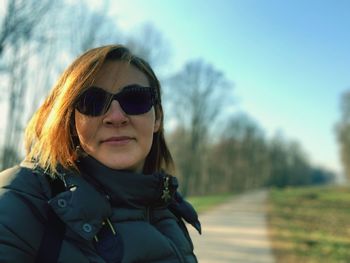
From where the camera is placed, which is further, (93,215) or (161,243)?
(161,243)

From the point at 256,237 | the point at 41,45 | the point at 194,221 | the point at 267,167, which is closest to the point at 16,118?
the point at 41,45

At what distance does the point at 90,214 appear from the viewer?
1384 mm

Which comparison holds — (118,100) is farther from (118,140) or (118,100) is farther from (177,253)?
(177,253)

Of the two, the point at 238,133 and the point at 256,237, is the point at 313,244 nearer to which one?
the point at 256,237

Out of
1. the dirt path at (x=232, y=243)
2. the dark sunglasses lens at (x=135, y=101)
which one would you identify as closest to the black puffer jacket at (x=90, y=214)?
the dark sunglasses lens at (x=135, y=101)

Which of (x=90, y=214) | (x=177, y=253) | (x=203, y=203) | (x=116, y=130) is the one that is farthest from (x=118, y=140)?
(x=203, y=203)

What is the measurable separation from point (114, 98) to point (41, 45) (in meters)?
13.0

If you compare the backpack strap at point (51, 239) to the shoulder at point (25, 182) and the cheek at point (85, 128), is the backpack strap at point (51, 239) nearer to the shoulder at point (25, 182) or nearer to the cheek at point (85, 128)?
the shoulder at point (25, 182)

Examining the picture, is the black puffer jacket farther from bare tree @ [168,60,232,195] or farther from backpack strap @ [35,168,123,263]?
bare tree @ [168,60,232,195]

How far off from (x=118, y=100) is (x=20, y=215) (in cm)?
61

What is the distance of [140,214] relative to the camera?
1593 mm

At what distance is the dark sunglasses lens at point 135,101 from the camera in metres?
1.69

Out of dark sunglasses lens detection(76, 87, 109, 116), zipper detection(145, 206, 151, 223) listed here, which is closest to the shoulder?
dark sunglasses lens detection(76, 87, 109, 116)

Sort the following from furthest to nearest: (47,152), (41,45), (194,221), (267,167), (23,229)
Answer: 1. (267,167)
2. (41,45)
3. (194,221)
4. (47,152)
5. (23,229)
